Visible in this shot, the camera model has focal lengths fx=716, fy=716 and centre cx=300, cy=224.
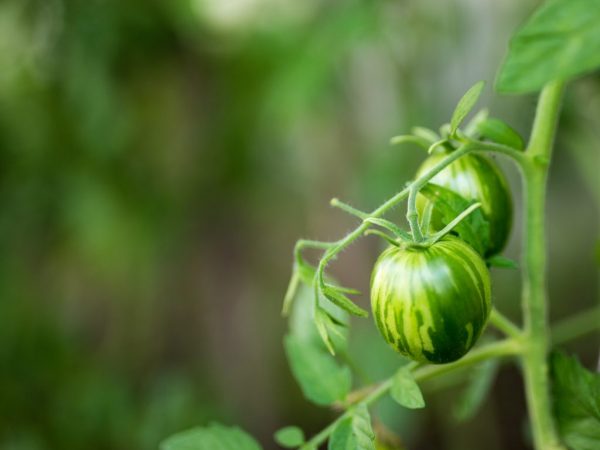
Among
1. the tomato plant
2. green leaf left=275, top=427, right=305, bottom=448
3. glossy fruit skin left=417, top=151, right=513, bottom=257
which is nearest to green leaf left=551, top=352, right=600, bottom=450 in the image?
the tomato plant

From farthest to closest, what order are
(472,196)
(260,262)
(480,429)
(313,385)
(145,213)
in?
(260,262) < (145,213) < (480,429) < (313,385) < (472,196)

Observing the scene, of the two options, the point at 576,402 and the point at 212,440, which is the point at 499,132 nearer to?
the point at 576,402

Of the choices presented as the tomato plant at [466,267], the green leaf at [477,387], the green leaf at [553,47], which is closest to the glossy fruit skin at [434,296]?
the tomato plant at [466,267]

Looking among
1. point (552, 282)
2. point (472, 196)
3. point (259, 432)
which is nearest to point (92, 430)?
point (259, 432)

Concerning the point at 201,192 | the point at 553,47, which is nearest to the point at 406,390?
the point at 553,47

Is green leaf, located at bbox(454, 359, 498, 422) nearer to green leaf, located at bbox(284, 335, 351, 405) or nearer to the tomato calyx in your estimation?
green leaf, located at bbox(284, 335, 351, 405)

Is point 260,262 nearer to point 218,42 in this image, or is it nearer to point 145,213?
point 145,213
